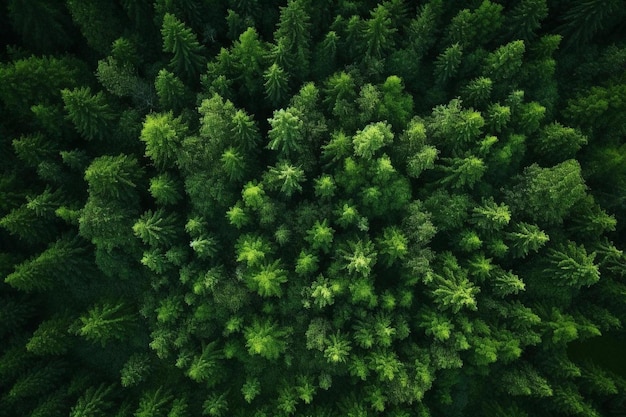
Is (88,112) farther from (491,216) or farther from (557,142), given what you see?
(557,142)

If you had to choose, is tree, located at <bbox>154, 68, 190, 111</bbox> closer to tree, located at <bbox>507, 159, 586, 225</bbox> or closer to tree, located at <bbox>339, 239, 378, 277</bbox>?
tree, located at <bbox>339, 239, 378, 277</bbox>

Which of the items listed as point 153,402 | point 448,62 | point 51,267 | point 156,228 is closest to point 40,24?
point 51,267

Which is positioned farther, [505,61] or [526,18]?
[526,18]

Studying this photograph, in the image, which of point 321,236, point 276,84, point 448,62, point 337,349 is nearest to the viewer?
point 337,349


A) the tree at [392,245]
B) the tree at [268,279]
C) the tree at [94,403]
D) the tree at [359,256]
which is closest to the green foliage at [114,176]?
the tree at [268,279]

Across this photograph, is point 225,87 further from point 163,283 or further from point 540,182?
point 540,182

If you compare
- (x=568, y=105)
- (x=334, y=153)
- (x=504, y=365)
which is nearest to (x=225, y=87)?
(x=334, y=153)

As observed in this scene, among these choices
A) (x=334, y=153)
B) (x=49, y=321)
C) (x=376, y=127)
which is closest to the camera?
(x=376, y=127)
